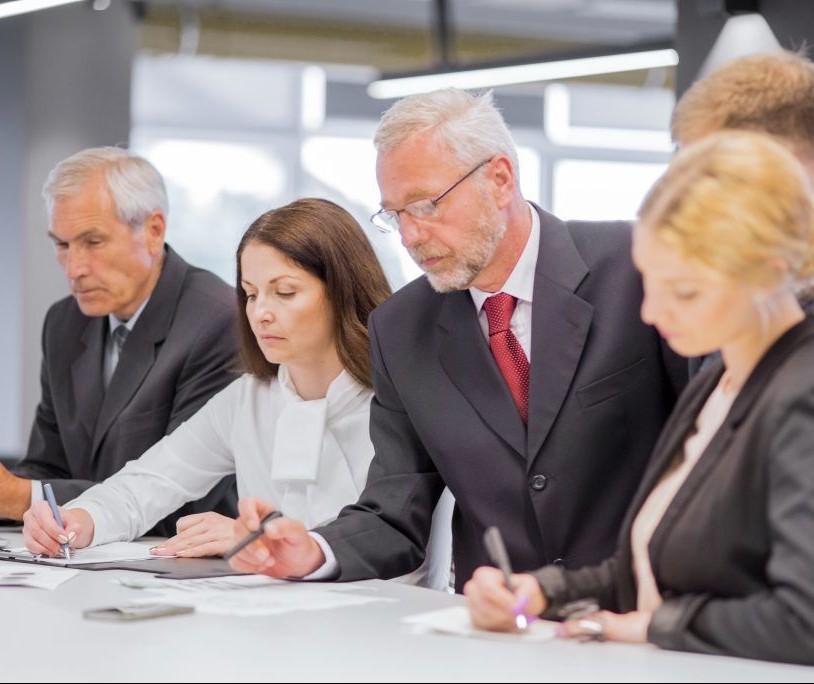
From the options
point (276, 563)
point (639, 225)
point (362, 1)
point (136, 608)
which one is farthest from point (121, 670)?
point (362, 1)

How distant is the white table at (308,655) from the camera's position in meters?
1.79

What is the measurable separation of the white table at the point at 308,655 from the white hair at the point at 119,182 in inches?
83.9

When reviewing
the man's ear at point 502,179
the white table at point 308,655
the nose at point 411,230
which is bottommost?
the white table at point 308,655

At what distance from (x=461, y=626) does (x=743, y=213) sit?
81 centimetres

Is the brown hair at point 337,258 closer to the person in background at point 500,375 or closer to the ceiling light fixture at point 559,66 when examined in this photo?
the person in background at point 500,375

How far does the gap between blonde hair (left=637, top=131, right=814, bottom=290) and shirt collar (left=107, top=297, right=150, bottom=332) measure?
2.58 meters

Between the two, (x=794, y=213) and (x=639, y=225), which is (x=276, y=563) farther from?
(x=794, y=213)

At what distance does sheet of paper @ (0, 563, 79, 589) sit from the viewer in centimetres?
261

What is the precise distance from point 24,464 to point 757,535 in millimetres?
3095

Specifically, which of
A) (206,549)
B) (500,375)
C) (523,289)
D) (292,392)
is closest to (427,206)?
(523,289)

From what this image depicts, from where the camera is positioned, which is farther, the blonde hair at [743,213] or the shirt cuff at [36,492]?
the shirt cuff at [36,492]

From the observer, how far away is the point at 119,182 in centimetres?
422

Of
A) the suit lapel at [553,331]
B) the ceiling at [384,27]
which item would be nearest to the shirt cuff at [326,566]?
the suit lapel at [553,331]

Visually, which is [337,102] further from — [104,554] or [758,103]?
[758,103]
